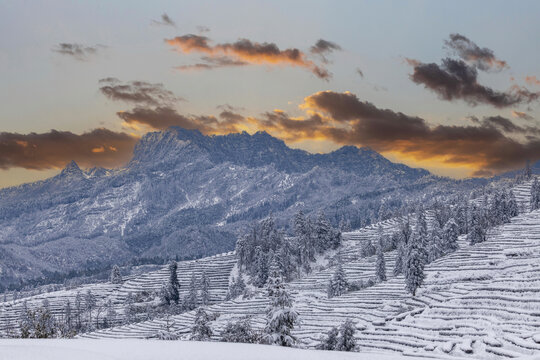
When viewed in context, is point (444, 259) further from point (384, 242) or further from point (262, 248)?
point (262, 248)

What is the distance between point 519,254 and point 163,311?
104m

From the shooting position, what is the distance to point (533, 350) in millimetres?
59719

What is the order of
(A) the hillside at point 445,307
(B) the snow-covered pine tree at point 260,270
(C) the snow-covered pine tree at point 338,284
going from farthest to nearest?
1. (B) the snow-covered pine tree at point 260,270
2. (C) the snow-covered pine tree at point 338,284
3. (A) the hillside at point 445,307

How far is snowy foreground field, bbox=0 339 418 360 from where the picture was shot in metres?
22.6

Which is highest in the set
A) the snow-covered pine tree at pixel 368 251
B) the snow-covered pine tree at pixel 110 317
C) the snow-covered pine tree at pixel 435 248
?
the snow-covered pine tree at pixel 435 248

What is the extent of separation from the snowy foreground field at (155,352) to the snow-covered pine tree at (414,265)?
81.9 meters

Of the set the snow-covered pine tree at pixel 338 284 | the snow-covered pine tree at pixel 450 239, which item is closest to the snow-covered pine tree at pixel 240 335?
the snow-covered pine tree at pixel 338 284

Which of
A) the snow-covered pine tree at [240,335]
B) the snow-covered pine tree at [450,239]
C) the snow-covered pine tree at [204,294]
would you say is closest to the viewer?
the snow-covered pine tree at [240,335]

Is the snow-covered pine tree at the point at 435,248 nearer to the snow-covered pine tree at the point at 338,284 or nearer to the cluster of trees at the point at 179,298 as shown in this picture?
the snow-covered pine tree at the point at 338,284

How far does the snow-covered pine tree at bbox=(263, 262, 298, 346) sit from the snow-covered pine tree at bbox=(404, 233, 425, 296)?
56.8 metres

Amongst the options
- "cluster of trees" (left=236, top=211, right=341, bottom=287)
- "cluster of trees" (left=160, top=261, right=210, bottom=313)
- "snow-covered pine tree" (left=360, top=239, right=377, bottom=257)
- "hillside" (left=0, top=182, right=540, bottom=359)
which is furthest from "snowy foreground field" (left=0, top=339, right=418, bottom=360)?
"snow-covered pine tree" (left=360, top=239, right=377, bottom=257)

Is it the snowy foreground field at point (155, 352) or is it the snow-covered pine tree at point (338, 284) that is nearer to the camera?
the snowy foreground field at point (155, 352)

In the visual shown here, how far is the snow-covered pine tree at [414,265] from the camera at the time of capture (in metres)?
102

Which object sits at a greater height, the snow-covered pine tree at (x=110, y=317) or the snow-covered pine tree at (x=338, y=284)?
the snow-covered pine tree at (x=338, y=284)
